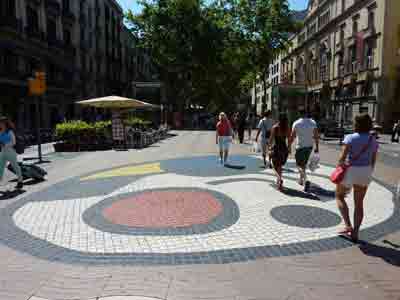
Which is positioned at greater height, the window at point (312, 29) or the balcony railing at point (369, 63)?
the window at point (312, 29)

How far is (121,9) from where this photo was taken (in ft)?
176

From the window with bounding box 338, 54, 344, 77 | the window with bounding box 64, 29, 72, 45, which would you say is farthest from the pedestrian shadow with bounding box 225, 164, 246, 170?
the window with bounding box 338, 54, 344, 77

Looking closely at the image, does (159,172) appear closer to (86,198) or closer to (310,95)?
(86,198)

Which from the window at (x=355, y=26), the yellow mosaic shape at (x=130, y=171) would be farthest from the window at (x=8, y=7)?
the window at (x=355, y=26)

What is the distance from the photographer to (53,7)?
2942 cm

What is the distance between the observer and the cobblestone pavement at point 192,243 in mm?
3219

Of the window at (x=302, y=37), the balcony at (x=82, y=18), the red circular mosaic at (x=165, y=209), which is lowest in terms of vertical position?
the red circular mosaic at (x=165, y=209)

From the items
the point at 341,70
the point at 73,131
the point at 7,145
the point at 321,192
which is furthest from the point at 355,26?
the point at 7,145

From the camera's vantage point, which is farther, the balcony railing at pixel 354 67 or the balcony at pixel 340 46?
the balcony at pixel 340 46

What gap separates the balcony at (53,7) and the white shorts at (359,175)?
103ft

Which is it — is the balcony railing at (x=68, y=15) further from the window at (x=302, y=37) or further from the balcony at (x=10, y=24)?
the window at (x=302, y=37)

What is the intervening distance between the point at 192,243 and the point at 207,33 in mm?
39361

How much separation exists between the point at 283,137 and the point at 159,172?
12.5 feet

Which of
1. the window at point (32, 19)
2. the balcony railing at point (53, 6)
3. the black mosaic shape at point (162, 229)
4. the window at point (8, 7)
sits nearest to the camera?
the black mosaic shape at point (162, 229)
